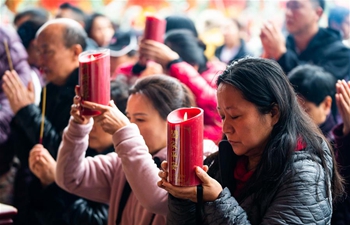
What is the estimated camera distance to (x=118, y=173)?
2.46 meters

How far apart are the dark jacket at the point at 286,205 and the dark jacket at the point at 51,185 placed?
1.13 m

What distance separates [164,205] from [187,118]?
492mm

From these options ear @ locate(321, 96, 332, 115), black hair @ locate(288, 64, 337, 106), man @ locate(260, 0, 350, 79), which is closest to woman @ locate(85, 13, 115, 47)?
man @ locate(260, 0, 350, 79)

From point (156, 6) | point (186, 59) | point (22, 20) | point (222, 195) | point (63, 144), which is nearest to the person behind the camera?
point (222, 195)

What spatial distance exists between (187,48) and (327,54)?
806 mm

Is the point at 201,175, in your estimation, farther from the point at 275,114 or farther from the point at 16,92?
the point at 16,92

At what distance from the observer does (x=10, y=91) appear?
331cm

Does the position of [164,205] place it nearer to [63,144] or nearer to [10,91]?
[63,144]

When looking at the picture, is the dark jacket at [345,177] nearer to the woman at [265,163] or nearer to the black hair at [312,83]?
the black hair at [312,83]

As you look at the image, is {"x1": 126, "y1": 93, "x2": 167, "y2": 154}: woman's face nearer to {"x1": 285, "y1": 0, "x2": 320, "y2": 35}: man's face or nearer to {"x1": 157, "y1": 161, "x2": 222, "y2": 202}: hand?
{"x1": 157, "y1": 161, "x2": 222, "y2": 202}: hand

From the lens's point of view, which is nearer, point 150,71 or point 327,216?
point 327,216

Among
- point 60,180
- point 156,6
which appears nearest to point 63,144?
point 60,180

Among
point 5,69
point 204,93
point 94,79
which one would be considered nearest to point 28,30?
point 5,69

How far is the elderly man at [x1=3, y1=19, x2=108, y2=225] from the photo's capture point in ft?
10.1
